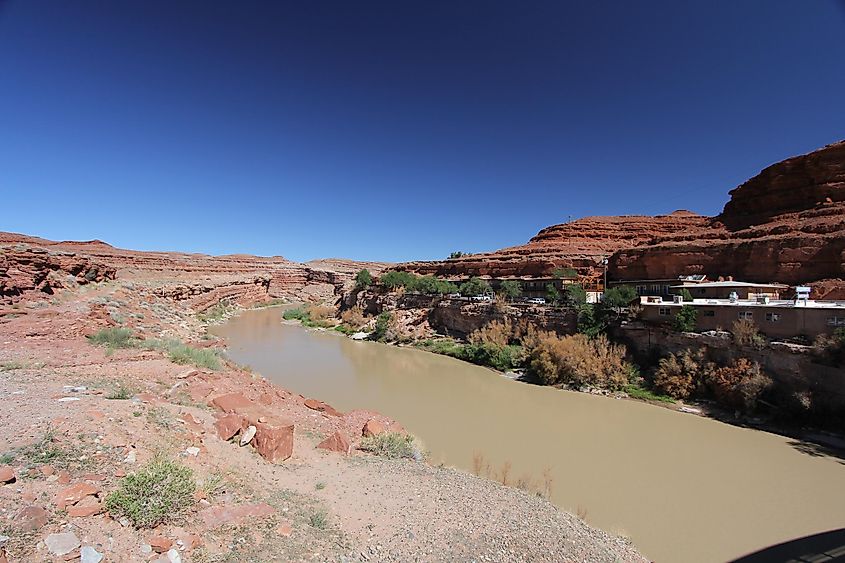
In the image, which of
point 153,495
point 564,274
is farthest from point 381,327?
point 153,495

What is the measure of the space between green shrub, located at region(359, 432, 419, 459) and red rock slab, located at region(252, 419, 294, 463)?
1.76 m

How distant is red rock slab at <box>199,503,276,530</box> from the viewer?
4.25 m

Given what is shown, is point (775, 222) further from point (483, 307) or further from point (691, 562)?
point (691, 562)

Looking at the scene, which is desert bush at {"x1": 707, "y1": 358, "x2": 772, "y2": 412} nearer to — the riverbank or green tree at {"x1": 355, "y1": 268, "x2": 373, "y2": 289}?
the riverbank

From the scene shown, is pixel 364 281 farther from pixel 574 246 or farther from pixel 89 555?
pixel 89 555

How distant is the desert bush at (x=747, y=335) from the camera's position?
532 inches

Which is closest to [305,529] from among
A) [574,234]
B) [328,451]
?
[328,451]

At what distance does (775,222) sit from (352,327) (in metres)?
32.9

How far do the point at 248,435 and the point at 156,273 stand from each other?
50.4 m

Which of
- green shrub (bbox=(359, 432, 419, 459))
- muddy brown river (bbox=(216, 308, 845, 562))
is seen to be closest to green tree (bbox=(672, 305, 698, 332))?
muddy brown river (bbox=(216, 308, 845, 562))

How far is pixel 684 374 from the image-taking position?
49.7ft

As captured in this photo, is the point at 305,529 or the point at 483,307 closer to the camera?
the point at 305,529

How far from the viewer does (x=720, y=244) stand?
84.4 ft

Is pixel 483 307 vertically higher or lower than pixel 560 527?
higher
